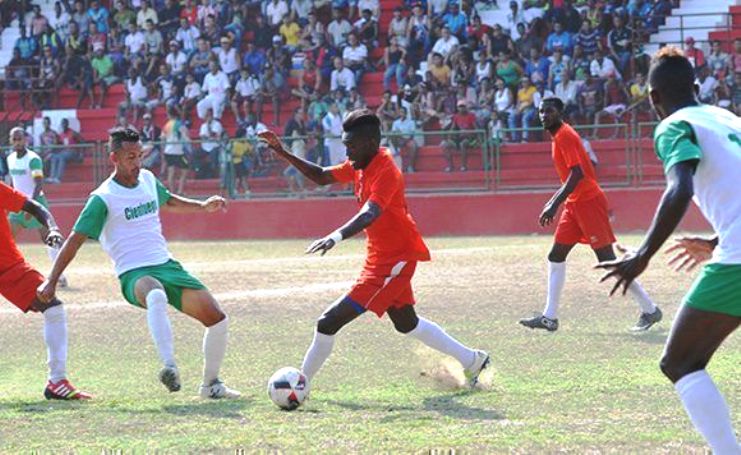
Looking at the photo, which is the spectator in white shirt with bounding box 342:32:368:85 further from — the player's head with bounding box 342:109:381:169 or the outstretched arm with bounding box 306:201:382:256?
the outstretched arm with bounding box 306:201:382:256

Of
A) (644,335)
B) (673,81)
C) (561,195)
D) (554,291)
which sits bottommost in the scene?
(644,335)

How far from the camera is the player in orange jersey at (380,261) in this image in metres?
9.25

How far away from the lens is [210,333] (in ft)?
31.9

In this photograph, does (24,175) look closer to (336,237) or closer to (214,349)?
(214,349)

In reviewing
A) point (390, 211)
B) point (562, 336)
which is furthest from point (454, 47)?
point (390, 211)

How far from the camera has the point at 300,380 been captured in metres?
8.98

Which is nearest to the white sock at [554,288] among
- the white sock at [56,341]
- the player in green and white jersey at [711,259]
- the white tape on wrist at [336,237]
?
the white tape on wrist at [336,237]

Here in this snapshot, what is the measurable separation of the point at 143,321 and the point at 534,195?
1243 centimetres

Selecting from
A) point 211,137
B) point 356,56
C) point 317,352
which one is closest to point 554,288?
point 317,352

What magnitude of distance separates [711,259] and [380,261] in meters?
3.40

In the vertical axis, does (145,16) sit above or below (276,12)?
above

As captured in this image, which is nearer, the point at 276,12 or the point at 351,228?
the point at 351,228

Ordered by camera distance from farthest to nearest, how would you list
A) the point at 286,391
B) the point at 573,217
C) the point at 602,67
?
the point at 602,67 < the point at 573,217 < the point at 286,391

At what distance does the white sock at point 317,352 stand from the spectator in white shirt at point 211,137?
697 inches
